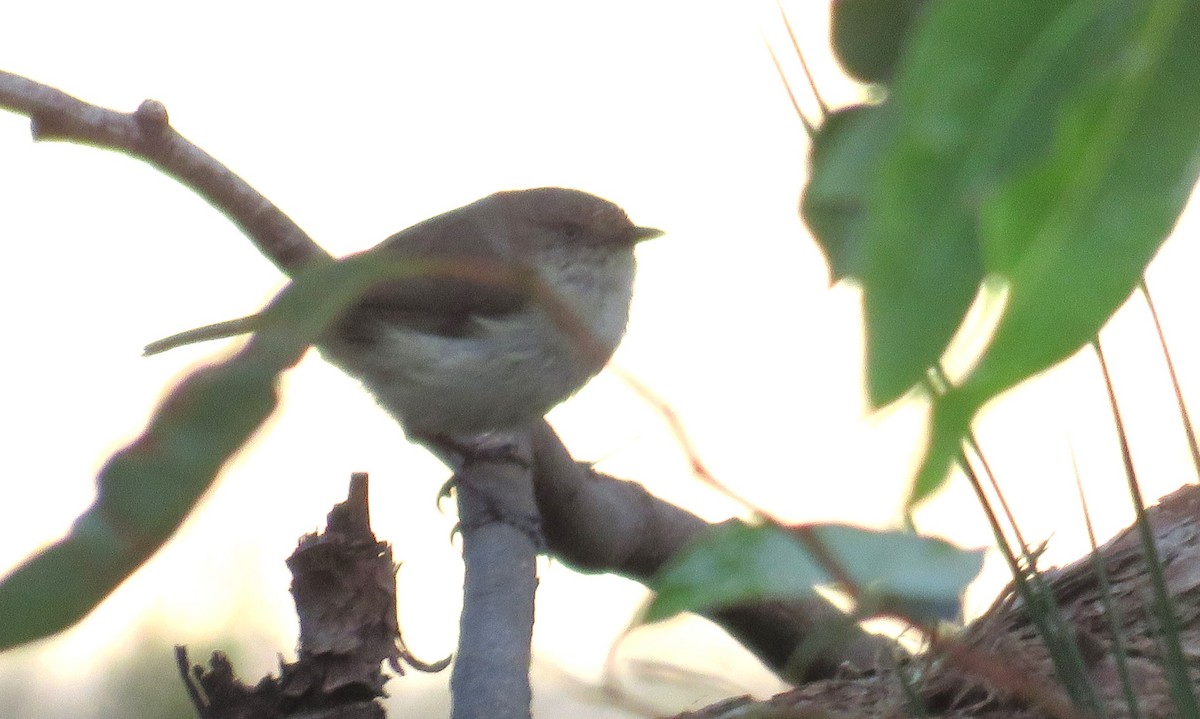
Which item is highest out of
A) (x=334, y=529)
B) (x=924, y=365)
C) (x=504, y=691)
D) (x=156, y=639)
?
(x=156, y=639)

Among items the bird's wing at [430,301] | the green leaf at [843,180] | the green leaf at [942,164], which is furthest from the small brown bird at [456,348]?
the green leaf at [942,164]

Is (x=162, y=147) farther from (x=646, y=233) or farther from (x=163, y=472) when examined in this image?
(x=646, y=233)

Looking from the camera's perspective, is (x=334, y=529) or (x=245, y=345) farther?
(x=334, y=529)

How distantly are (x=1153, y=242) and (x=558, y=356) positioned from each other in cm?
300

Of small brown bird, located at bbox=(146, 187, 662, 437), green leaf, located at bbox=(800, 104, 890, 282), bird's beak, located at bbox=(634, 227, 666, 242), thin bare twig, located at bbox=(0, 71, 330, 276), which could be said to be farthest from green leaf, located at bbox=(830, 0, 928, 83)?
bird's beak, located at bbox=(634, 227, 666, 242)

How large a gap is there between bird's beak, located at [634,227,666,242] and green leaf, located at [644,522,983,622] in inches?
116

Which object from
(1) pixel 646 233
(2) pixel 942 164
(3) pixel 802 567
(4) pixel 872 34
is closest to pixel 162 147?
(4) pixel 872 34

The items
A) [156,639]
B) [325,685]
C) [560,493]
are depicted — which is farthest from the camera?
[156,639]

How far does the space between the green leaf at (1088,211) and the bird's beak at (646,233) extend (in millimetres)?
3328

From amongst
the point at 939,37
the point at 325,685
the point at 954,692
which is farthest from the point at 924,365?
the point at 325,685

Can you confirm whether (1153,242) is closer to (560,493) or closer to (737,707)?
(737,707)

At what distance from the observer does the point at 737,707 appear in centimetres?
220

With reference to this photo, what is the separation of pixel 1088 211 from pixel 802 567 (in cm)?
42

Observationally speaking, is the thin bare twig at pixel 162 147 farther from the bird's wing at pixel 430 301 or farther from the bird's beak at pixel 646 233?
the bird's beak at pixel 646 233
